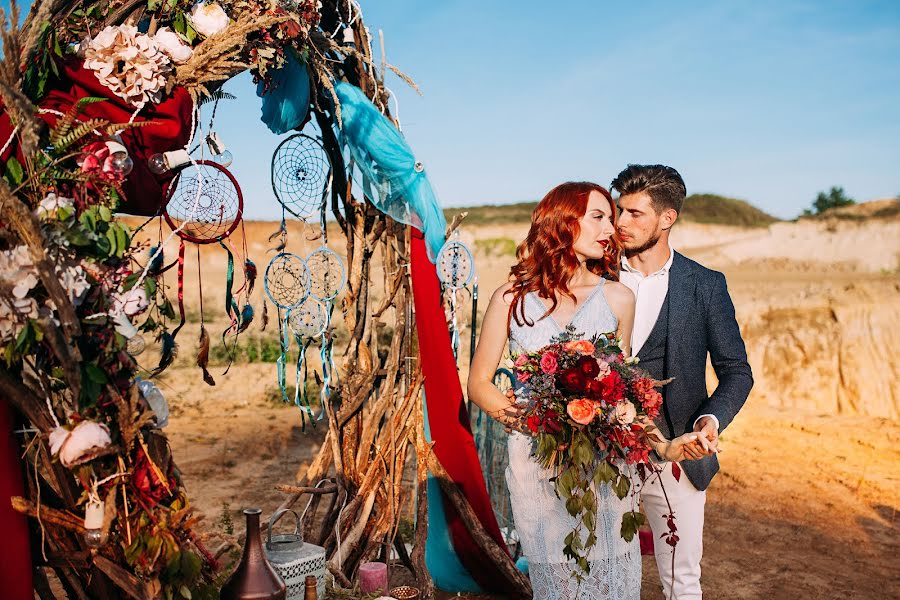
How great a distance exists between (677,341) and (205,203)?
6.83 feet

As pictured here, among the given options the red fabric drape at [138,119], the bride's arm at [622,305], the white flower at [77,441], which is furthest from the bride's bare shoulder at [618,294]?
the white flower at [77,441]

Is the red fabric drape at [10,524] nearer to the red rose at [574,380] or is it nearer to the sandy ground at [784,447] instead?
the sandy ground at [784,447]

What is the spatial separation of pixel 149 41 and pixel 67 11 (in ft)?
0.96

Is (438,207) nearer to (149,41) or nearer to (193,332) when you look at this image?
(149,41)

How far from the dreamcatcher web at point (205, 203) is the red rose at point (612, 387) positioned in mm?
1632

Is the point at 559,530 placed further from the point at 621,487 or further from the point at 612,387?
the point at 612,387

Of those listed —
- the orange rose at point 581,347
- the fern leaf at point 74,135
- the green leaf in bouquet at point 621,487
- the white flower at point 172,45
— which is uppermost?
the white flower at point 172,45

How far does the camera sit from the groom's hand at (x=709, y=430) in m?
2.83

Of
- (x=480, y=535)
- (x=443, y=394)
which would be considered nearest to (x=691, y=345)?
(x=443, y=394)

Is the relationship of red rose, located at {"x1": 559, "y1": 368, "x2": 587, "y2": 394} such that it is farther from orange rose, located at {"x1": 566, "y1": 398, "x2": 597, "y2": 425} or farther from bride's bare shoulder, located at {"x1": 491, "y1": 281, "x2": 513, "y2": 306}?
bride's bare shoulder, located at {"x1": 491, "y1": 281, "x2": 513, "y2": 306}

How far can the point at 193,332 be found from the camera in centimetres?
1698

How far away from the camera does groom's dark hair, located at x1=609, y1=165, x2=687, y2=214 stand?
3348 mm

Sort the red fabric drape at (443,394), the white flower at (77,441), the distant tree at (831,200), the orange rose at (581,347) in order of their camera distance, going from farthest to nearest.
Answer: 1. the distant tree at (831,200)
2. the red fabric drape at (443,394)
3. the orange rose at (581,347)
4. the white flower at (77,441)

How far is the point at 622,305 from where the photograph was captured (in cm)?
307
